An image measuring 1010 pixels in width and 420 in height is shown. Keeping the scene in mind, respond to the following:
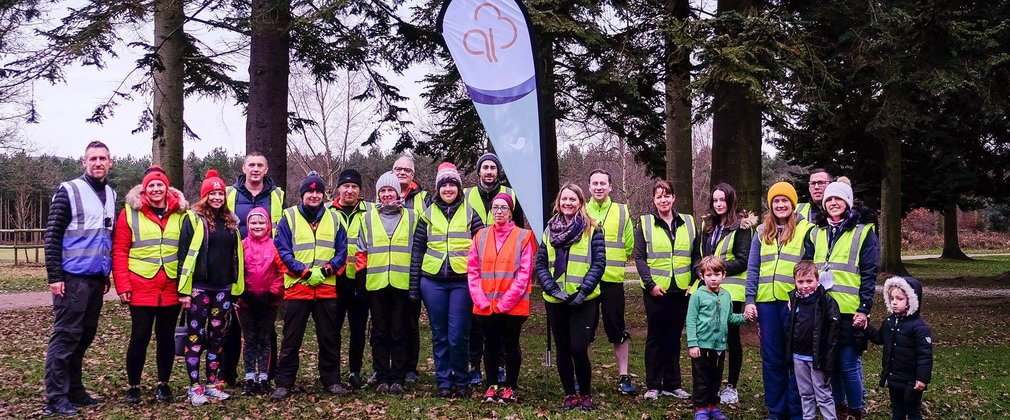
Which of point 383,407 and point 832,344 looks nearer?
point 832,344

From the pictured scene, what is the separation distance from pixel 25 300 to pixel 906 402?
16297mm

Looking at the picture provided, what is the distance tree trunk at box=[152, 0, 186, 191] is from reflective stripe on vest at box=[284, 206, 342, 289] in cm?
686

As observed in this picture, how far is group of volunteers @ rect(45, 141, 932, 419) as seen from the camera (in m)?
5.48

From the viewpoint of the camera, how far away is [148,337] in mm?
6113

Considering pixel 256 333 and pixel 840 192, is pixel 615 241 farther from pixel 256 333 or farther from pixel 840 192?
pixel 256 333

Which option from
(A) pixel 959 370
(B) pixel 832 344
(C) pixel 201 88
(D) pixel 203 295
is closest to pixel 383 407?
(D) pixel 203 295

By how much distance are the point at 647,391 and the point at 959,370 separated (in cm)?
420

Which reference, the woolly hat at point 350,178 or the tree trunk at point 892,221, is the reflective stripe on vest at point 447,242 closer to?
the woolly hat at point 350,178

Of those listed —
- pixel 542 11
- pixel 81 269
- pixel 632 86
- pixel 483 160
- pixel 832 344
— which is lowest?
pixel 832 344

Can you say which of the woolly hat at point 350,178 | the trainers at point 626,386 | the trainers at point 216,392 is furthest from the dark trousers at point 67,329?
the trainers at point 626,386

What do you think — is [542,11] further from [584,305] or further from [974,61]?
[974,61]

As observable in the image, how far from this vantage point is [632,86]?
9273mm

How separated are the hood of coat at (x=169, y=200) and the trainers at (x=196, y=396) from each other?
1.41 metres

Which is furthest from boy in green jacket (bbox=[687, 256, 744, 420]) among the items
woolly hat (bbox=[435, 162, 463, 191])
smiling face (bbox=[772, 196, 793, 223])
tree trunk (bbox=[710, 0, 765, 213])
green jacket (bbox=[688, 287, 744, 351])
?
tree trunk (bbox=[710, 0, 765, 213])
